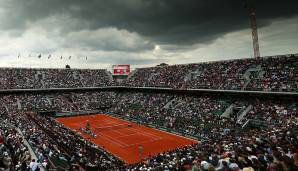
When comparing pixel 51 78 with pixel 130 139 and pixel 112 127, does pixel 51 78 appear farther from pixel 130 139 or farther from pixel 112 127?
pixel 130 139

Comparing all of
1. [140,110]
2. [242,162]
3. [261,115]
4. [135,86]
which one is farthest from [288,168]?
[135,86]

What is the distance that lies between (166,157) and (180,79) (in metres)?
35.6

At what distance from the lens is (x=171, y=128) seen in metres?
42.4

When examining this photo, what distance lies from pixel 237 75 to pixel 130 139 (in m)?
21.9

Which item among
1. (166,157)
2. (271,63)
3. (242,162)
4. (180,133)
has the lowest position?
(180,133)

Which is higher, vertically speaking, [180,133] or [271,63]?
[271,63]

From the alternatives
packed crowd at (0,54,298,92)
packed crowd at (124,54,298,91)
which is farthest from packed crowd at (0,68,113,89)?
packed crowd at (124,54,298,91)

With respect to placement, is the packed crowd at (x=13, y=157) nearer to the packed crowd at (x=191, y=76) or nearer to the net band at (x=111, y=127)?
the net band at (x=111, y=127)

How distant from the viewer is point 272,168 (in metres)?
7.54

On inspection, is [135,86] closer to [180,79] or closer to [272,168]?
[180,79]

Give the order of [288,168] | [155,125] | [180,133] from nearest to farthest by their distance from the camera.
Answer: [288,168]
[180,133]
[155,125]

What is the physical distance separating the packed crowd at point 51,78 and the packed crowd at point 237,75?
1876cm

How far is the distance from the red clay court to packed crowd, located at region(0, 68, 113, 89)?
17.1 metres

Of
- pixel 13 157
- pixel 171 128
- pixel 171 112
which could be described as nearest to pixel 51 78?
pixel 171 112
